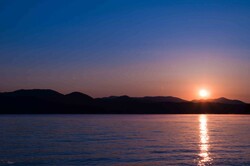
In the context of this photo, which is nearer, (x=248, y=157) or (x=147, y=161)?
(x=147, y=161)

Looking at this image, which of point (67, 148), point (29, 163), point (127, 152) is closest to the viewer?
point (29, 163)

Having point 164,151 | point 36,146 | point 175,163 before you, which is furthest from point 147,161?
point 36,146

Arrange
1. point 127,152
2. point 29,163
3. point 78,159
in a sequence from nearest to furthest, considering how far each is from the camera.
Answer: point 29,163 < point 78,159 < point 127,152

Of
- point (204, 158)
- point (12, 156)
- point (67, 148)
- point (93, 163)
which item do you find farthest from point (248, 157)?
point (12, 156)

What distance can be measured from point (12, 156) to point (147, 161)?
1637 cm

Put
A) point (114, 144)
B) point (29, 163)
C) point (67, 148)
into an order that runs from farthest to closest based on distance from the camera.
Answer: point (114, 144), point (67, 148), point (29, 163)

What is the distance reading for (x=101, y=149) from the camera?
53094mm

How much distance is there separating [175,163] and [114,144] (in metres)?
20.1

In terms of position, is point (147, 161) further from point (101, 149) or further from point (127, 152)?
point (101, 149)

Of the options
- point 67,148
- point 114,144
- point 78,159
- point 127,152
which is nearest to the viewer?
point 78,159

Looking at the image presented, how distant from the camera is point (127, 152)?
5069cm

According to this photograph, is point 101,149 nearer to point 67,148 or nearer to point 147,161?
point 67,148

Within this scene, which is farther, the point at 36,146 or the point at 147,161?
the point at 36,146

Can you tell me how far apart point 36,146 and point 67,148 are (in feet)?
16.6
